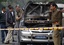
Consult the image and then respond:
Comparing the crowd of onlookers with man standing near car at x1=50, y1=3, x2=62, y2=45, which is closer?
man standing near car at x1=50, y1=3, x2=62, y2=45

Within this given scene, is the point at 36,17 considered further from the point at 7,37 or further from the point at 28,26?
the point at 7,37

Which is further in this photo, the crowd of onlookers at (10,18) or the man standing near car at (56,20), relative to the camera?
the crowd of onlookers at (10,18)

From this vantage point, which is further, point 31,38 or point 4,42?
point 4,42

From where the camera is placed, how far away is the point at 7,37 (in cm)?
1808

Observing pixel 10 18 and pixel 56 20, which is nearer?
pixel 56 20

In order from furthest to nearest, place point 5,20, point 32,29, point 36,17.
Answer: point 5,20 < point 36,17 < point 32,29

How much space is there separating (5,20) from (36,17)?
7.46 feet

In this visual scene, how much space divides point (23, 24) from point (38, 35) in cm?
109

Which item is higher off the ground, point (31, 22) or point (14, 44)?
point (31, 22)

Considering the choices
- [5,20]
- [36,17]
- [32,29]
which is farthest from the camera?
[5,20]

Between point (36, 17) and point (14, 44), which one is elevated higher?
point (36, 17)

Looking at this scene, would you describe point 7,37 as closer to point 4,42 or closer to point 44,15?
point 4,42

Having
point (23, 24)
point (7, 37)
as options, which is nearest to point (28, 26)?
point (23, 24)

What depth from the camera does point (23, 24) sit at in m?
16.9
